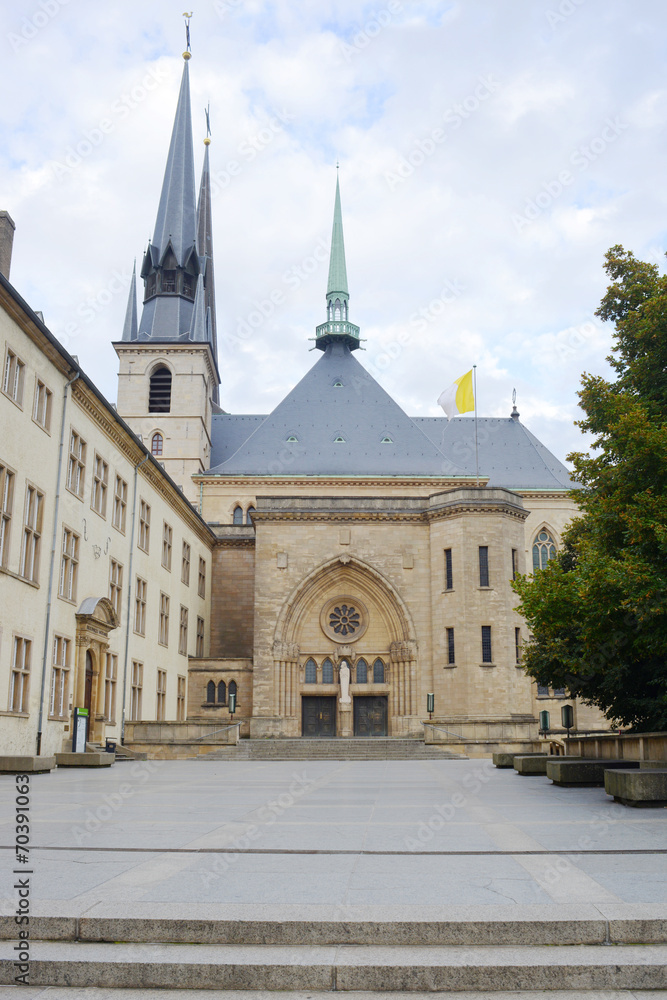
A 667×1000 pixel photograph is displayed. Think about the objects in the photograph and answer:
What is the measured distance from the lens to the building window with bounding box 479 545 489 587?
4178 centimetres

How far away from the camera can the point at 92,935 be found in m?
5.32

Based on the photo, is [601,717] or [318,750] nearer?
[318,750]

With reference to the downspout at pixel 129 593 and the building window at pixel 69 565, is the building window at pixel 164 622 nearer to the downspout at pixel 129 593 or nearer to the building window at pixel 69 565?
the downspout at pixel 129 593

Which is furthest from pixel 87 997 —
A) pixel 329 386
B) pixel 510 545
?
pixel 329 386

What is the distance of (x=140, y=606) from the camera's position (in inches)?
1350

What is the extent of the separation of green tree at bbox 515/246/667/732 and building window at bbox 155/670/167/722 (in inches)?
822

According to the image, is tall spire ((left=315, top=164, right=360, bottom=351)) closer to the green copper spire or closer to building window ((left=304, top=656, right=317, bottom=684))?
the green copper spire

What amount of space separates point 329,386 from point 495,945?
181 ft

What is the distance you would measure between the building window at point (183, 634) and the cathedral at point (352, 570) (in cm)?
137

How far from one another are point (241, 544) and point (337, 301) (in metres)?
23.1

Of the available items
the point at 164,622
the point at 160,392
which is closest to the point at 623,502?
the point at 164,622

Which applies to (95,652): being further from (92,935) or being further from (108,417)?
(92,935)

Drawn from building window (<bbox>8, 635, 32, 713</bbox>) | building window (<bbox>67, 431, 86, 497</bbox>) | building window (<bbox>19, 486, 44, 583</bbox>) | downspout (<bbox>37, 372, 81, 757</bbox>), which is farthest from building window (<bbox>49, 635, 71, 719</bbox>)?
building window (<bbox>67, 431, 86, 497</bbox>)

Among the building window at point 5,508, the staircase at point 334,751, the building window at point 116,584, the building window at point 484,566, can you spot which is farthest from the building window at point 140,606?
the building window at point 484,566
